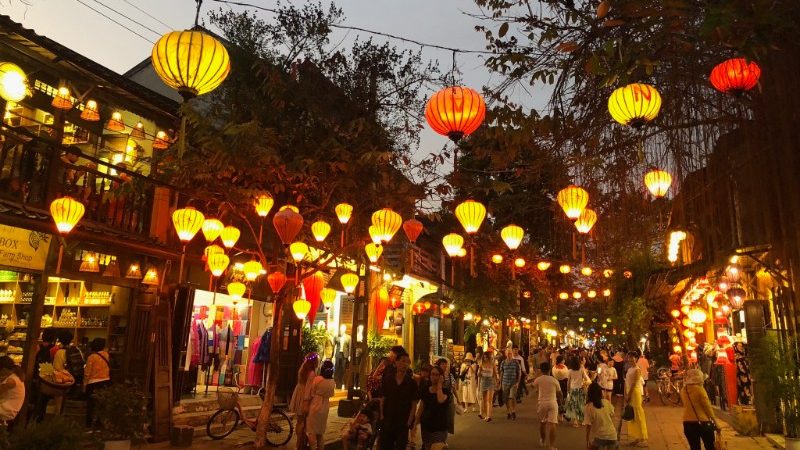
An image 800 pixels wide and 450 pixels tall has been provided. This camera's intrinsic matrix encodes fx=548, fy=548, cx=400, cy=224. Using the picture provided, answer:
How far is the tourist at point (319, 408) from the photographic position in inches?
368

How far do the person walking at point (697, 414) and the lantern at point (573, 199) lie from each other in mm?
2975

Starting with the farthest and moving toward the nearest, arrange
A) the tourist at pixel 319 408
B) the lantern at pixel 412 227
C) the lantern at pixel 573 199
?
the lantern at pixel 412 227 < the tourist at pixel 319 408 < the lantern at pixel 573 199

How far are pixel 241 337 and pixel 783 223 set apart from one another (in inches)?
560

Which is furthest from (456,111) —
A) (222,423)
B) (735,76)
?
(222,423)

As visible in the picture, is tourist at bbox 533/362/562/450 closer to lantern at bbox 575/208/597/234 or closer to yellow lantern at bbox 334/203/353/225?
lantern at bbox 575/208/597/234

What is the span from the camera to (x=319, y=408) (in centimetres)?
936

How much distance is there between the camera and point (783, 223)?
20.5 feet

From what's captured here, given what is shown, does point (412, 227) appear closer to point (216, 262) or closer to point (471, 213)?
point (471, 213)

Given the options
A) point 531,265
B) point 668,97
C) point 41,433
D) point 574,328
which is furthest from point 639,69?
point 574,328

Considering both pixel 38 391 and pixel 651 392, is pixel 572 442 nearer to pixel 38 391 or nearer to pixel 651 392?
pixel 38 391

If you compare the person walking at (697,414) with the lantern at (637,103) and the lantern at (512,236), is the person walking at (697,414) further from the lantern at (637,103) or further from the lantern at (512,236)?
the lantern at (512,236)

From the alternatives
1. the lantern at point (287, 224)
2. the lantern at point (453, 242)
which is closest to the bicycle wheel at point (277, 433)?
the lantern at point (287, 224)

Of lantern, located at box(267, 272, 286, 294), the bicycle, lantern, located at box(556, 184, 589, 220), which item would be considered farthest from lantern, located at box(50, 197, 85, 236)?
lantern, located at box(556, 184, 589, 220)

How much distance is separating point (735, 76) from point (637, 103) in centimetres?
103
